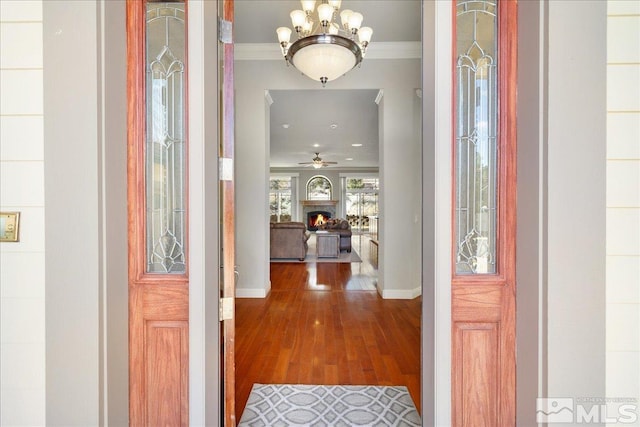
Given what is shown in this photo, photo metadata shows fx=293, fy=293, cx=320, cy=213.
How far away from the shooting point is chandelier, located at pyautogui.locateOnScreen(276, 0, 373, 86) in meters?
2.54

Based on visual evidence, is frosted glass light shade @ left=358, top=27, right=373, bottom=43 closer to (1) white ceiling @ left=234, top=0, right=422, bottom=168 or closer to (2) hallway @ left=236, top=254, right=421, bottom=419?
(1) white ceiling @ left=234, top=0, right=422, bottom=168

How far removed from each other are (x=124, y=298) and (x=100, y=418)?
0.45m

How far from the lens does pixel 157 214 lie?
1.37 m

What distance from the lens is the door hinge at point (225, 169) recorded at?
143 centimetres

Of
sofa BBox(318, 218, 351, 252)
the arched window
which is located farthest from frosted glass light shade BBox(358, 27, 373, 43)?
the arched window

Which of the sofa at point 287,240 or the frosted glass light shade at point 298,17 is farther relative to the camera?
the sofa at point 287,240

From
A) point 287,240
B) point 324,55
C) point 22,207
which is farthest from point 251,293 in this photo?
point 22,207

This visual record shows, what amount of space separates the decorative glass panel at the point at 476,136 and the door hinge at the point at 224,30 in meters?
1.08

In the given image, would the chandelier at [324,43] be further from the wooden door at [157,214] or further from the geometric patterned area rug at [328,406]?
the geometric patterned area rug at [328,406]

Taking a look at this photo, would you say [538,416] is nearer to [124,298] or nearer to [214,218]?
[214,218]

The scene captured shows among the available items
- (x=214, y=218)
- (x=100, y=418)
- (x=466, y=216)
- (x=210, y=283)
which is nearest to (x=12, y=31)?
(x=214, y=218)

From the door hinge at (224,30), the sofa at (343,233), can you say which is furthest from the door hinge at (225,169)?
the sofa at (343,233)

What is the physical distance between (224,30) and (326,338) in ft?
8.63

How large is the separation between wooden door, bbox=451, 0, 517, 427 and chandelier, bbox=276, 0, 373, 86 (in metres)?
1.46
